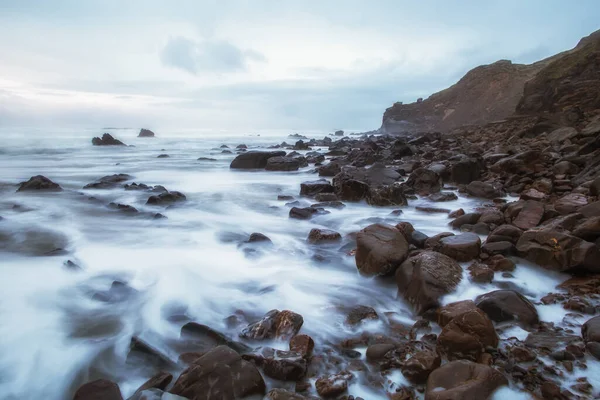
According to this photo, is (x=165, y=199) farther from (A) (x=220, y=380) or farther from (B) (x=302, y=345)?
(A) (x=220, y=380)

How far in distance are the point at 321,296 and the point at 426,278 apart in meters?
0.88

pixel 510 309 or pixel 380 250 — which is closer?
pixel 510 309

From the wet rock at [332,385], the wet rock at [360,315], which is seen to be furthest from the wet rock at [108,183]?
Answer: the wet rock at [332,385]

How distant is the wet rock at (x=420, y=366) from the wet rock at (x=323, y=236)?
2.36 m

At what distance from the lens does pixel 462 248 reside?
10.7 ft

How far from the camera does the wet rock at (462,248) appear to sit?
3236mm

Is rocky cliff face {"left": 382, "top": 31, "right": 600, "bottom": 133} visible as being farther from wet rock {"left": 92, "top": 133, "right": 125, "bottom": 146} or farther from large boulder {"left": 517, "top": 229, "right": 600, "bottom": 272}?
wet rock {"left": 92, "top": 133, "right": 125, "bottom": 146}

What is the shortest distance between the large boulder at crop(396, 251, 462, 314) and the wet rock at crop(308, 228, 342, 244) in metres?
1.33

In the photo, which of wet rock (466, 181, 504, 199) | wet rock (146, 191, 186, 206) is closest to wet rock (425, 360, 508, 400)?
wet rock (466, 181, 504, 199)

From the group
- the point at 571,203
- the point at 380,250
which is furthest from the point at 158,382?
the point at 571,203

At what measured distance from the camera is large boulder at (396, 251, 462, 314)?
265 centimetres

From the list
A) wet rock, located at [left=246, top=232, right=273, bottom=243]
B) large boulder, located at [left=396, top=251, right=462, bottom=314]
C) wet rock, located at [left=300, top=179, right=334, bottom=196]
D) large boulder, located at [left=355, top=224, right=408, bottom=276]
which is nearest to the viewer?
large boulder, located at [left=396, top=251, right=462, bottom=314]

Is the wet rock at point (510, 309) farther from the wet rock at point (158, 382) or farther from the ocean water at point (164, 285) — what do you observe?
the wet rock at point (158, 382)

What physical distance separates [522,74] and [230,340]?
45970 millimetres
